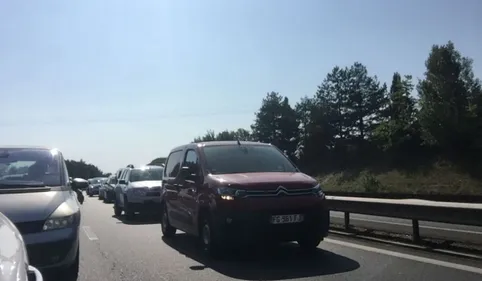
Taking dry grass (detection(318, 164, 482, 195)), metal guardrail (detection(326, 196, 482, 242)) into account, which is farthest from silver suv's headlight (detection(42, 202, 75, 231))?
dry grass (detection(318, 164, 482, 195))

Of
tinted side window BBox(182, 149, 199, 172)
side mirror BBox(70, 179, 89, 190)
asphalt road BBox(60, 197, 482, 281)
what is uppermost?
tinted side window BBox(182, 149, 199, 172)

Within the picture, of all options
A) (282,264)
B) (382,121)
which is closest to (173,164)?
(282,264)

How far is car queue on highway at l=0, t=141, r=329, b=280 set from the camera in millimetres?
6188

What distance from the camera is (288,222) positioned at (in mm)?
7816

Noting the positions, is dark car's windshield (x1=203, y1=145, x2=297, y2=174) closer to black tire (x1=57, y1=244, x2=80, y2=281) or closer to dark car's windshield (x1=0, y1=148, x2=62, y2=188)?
dark car's windshield (x1=0, y1=148, x2=62, y2=188)

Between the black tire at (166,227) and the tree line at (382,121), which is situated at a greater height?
the tree line at (382,121)

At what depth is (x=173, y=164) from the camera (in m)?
11.4

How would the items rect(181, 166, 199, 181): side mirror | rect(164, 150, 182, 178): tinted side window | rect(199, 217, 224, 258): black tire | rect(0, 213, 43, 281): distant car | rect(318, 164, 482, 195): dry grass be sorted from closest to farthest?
rect(0, 213, 43, 281): distant car < rect(199, 217, 224, 258): black tire < rect(181, 166, 199, 181): side mirror < rect(164, 150, 182, 178): tinted side window < rect(318, 164, 482, 195): dry grass

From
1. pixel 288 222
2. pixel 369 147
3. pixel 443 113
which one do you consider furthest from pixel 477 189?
pixel 288 222

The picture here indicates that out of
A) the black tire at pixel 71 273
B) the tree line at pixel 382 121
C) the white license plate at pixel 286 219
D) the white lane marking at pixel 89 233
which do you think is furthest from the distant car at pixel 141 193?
the tree line at pixel 382 121

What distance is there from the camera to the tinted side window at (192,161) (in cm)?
935

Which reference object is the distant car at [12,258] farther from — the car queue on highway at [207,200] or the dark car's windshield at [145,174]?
the dark car's windshield at [145,174]

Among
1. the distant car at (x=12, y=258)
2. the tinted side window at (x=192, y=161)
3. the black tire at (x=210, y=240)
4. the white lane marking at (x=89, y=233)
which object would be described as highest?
the tinted side window at (x=192, y=161)

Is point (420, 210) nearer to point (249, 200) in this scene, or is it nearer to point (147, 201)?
point (249, 200)
